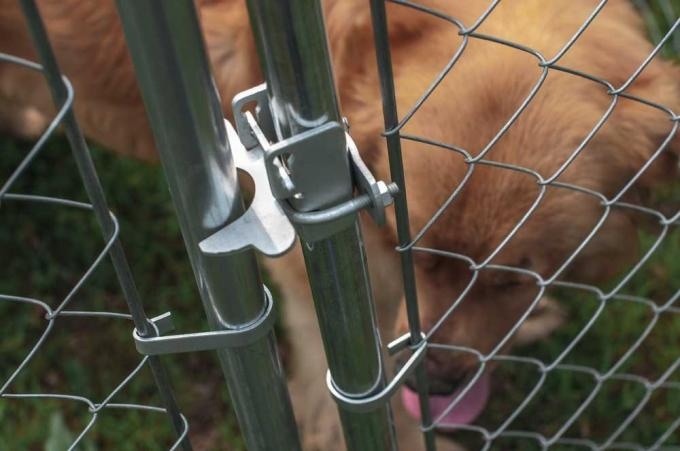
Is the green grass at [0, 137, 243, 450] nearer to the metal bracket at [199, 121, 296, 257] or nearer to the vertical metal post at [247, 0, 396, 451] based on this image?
the vertical metal post at [247, 0, 396, 451]

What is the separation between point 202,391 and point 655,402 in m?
1.14

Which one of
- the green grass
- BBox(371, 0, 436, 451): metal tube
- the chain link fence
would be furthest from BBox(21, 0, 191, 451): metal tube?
the green grass

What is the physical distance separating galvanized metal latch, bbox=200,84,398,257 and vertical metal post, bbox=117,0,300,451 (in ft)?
0.08

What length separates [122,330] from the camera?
2.30 metres

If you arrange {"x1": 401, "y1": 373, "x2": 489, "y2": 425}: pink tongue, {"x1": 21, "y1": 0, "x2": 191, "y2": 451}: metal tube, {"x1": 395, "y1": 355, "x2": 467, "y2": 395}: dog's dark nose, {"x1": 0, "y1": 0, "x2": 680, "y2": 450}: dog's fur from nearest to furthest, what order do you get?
{"x1": 21, "y1": 0, "x2": 191, "y2": 451}: metal tube < {"x1": 0, "y1": 0, "x2": 680, "y2": 450}: dog's fur < {"x1": 395, "y1": 355, "x2": 467, "y2": 395}: dog's dark nose < {"x1": 401, "y1": 373, "x2": 489, "y2": 425}: pink tongue

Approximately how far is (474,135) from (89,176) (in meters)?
0.87

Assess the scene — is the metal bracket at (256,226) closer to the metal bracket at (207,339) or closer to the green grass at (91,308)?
the metal bracket at (207,339)

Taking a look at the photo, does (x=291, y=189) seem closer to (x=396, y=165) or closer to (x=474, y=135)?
(x=396, y=165)

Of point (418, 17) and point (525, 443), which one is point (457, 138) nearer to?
point (418, 17)

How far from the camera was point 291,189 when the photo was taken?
73cm

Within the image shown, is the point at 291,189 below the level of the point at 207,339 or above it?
above

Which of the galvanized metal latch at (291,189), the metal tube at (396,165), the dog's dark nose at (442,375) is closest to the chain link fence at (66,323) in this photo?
the galvanized metal latch at (291,189)

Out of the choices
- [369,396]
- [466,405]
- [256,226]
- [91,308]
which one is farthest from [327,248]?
[91,308]

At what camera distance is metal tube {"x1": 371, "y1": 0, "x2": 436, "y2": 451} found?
0.75 meters
